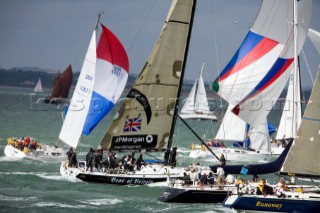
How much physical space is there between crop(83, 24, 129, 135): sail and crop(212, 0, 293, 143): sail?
740 centimetres

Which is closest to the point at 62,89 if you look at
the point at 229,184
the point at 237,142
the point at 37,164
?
the point at 237,142

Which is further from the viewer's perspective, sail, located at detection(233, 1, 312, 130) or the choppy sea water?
sail, located at detection(233, 1, 312, 130)

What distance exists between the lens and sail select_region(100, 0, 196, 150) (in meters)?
47.8

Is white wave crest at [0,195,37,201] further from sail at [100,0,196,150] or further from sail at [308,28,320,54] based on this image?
sail at [308,28,320,54]

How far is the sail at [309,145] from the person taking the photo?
120 ft

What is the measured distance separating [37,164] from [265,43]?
17916 millimetres

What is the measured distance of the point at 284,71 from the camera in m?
48.7

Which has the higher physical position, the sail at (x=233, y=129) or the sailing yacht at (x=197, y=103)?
the sailing yacht at (x=197, y=103)

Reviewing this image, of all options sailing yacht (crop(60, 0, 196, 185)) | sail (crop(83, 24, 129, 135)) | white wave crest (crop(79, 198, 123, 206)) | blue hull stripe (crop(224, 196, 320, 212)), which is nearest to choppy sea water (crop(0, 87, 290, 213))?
white wave crest (crop(79, 198, 123, 206))

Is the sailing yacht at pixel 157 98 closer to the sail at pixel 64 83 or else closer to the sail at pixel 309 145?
the sail at pixel 309 145

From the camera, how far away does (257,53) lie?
49.6m

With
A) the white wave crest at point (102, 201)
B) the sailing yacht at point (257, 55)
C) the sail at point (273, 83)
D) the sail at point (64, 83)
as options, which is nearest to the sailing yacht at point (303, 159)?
the white wave crest at point (102, 201)

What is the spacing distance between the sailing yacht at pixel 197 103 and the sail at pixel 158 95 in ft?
246

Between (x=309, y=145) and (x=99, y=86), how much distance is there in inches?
808
